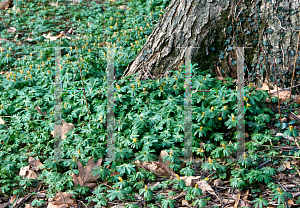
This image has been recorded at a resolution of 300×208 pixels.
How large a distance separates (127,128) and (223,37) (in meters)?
1.69

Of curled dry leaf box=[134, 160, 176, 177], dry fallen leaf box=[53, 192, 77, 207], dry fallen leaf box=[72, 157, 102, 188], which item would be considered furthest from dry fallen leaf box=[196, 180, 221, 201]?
dry fallen leaf box=[53, 192, 77, 207]

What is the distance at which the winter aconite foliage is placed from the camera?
2678 millimetres

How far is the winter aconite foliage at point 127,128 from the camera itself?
8.79 feet

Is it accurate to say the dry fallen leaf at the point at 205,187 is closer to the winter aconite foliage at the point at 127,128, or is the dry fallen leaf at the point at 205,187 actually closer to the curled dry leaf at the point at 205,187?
the curled dry leaf at the point at 205,187

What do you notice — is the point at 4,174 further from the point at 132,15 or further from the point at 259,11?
the point at 132,15

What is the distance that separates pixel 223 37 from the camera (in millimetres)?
3537

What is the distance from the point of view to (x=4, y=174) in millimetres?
3008

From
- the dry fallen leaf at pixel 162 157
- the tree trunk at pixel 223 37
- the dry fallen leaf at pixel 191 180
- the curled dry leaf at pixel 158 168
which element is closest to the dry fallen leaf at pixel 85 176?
the curled dry leaf at pixel 158 168

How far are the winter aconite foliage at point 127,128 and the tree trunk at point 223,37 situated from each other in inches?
8.3

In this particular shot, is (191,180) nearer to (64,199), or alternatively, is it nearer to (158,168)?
(158,168)

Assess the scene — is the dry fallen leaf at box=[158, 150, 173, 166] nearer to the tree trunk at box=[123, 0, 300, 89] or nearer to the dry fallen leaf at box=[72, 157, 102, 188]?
the dry fallen leaf at box=[72, 157, 102, 188]

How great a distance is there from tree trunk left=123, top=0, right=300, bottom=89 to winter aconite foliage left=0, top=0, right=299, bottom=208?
211mm

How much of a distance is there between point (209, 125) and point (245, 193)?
29.9 inches

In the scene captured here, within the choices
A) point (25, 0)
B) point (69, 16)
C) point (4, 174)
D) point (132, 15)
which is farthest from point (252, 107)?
point (25, 0)
